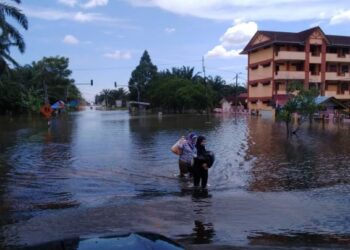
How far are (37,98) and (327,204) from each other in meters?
78.6

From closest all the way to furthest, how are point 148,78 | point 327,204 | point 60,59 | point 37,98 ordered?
point 327,204 → point 37,98 → point 60,59 → point 148,78

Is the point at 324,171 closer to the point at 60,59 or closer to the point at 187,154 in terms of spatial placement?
the point at 187,154

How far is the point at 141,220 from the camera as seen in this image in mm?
8695

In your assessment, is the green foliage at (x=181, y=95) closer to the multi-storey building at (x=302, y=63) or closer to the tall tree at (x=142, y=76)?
the multi-storey building at (x=302, y=63)

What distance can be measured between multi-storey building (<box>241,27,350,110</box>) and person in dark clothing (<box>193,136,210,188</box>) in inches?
2416

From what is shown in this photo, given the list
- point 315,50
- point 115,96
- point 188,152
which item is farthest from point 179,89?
point 115,96

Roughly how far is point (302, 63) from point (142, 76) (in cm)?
6118

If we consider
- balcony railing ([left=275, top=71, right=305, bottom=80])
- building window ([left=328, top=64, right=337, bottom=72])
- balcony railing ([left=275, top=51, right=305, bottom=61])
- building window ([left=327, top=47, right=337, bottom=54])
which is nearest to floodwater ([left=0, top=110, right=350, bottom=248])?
balcony railing ([left=275, top=51, right=305, bottom=61])

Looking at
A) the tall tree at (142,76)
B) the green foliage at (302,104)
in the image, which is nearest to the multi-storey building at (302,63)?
the green foliage at (302,104)

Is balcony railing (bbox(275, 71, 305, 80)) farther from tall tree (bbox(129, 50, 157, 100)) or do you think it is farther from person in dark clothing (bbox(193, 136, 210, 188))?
person in dark clothing (bbox(193, 136, 210, 188))

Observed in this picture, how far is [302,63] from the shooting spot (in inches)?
2963

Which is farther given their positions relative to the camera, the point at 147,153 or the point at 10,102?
the point at 10,102

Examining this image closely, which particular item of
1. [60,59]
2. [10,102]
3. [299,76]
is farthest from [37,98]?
[299,76]

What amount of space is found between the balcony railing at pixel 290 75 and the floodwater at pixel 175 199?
54.7 metres
